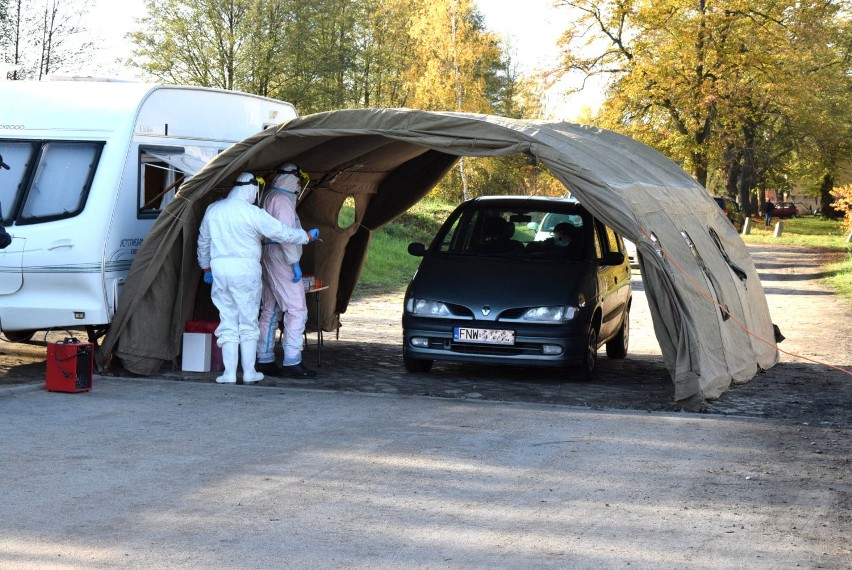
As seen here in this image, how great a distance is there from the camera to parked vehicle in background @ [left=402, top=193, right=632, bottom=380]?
11.4 m

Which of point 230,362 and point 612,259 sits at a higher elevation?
point 612,259

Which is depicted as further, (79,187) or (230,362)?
(79,187)

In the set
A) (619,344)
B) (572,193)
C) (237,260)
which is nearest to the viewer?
(572,193)

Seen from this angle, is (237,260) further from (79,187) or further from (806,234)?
(806,234)

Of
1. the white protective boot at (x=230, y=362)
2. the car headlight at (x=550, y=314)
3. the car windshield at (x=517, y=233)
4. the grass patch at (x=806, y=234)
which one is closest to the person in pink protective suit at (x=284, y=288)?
the white protective boot at (x=230, y=362)

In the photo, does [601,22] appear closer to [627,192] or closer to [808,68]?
[808,68]

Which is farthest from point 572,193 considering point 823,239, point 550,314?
point 823,239

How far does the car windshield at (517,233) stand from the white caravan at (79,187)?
285cm

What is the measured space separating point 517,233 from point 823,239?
44308 millimetres

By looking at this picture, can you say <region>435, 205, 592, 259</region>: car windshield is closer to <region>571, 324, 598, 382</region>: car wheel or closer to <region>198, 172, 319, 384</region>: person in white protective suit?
<region>571, 324, 598, 382</region>: car wheel

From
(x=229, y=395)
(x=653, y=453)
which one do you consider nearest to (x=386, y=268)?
(x=229, y=395)

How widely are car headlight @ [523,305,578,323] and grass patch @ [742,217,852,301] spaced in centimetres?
1384

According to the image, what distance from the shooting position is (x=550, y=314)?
37.2ft

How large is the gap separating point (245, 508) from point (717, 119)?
37263mm
